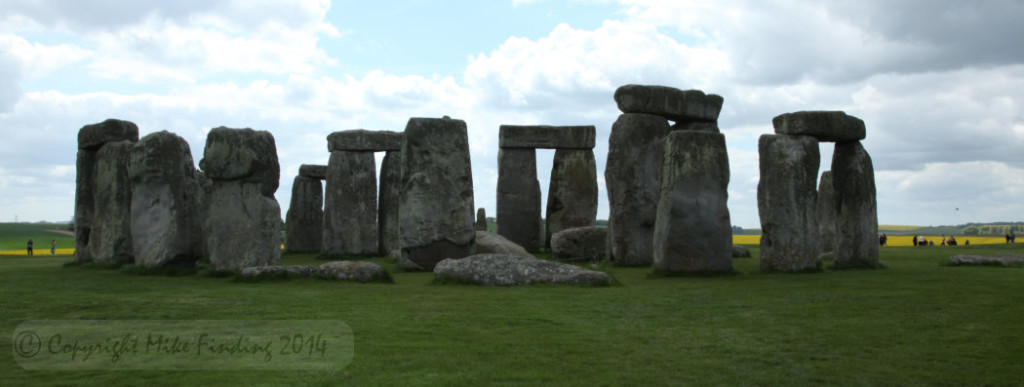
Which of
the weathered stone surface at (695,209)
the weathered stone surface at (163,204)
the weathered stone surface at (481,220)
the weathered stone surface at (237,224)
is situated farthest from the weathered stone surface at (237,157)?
the weathered stone surface at (481,220)

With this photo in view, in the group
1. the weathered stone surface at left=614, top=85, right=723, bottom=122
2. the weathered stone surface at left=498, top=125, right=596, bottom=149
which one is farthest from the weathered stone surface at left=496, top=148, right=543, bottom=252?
the weathered stone surface at left=614, top=85, right=723, bottom=122

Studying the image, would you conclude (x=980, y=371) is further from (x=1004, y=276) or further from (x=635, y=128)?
(x=635, y=128)

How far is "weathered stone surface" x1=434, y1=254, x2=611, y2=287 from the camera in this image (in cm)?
1124

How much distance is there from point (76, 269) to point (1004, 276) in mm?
15179

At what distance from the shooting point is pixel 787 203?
44.5ft

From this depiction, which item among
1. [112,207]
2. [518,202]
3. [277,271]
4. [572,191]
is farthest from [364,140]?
[277,271]

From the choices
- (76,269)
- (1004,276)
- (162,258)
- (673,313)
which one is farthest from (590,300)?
(76,269)

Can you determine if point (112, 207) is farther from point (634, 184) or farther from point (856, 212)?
point (856, 212)

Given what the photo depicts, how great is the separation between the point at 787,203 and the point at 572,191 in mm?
10656

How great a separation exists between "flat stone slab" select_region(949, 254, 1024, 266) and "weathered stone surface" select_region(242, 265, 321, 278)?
11.1 m

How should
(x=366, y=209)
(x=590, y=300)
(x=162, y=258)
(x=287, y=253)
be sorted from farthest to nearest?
(x=287, y=253) < (x=366, y=209) < (x=162, y=258) < (x=590, y=300)

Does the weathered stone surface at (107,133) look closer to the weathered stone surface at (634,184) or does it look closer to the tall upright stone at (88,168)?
the tall upright stone at (88,168)

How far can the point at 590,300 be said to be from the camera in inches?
383

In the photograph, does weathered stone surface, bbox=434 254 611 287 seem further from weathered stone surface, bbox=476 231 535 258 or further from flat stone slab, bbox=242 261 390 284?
weathered stone surface, bbox=476 231 535 258
